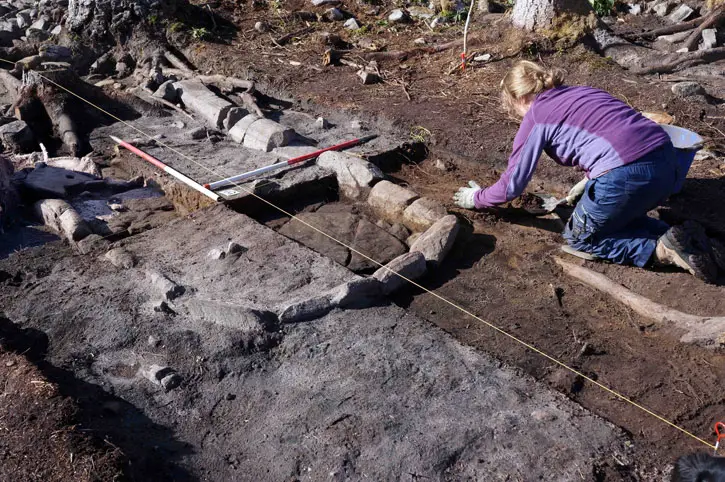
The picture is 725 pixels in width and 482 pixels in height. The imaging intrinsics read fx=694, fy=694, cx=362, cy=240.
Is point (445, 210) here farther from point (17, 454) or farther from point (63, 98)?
point (63, 98)

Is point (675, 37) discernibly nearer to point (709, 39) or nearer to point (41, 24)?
point (709, 39)

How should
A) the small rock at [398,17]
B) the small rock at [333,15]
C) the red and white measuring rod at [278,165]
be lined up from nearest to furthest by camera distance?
1. the red and white measuring rod at [278,165]
2. the small rock at [398,17]
3. the small rock at [333,15]

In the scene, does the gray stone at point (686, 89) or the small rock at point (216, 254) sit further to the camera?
the gray stone at point (686, 89)

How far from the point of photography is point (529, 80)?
4.30 metres

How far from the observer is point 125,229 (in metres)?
5.32

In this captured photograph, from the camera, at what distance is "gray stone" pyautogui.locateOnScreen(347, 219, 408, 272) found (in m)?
4.80

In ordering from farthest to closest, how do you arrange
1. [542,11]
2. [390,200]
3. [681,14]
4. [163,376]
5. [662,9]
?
[662,9] → [681,14] → [542,11] → [390,200] → [163,376]

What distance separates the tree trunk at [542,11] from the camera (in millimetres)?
8242

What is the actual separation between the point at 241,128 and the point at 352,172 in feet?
4.91

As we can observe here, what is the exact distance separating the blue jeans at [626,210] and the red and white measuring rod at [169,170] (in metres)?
2.71

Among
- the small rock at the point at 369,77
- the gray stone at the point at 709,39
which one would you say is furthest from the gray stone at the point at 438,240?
the gray stone at the point at 709,39

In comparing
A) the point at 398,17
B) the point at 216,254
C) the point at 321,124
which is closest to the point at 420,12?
the point at 398,17

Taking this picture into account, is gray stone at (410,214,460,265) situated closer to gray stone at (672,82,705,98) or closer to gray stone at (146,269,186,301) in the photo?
gray stone at (146,269,186,301)

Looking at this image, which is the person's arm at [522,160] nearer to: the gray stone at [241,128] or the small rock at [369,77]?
the gray stone at [241,128]
